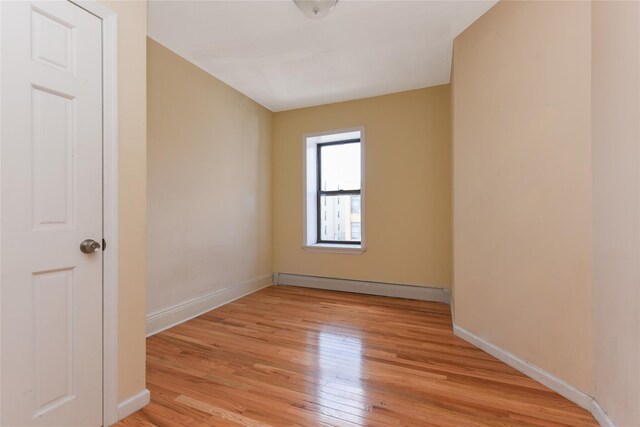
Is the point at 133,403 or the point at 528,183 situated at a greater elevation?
the point at 528,183

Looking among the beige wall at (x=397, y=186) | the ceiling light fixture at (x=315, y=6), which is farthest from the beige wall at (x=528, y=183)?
the ceiling light fixture at (x=315, y=6)

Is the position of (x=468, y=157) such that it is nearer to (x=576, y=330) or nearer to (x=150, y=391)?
(x=576, y=330)

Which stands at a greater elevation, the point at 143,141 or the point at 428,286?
the point at 143,141

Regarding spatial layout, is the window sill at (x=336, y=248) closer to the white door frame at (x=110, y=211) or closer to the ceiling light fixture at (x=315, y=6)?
the ceiling light fixture at (x=315, y=6)

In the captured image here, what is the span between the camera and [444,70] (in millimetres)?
3412

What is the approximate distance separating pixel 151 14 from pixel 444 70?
115 inches

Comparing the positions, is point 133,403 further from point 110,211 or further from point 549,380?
point 549,380

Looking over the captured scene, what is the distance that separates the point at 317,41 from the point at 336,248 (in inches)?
104

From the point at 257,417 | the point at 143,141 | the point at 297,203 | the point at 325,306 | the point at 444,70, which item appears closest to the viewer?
the point at 257,417

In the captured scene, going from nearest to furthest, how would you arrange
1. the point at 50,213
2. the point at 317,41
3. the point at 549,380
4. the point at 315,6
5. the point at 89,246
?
the point at 50,213
the point at 89,246
the point at 549,380
the point at 315,6
the point at 317,41

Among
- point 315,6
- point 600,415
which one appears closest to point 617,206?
point 600,415

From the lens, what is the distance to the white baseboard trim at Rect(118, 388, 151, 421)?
65.2 inches

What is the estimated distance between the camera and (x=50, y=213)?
1.39 meters

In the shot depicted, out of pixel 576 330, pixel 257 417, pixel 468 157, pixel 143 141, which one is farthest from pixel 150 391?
pixel 468 157
